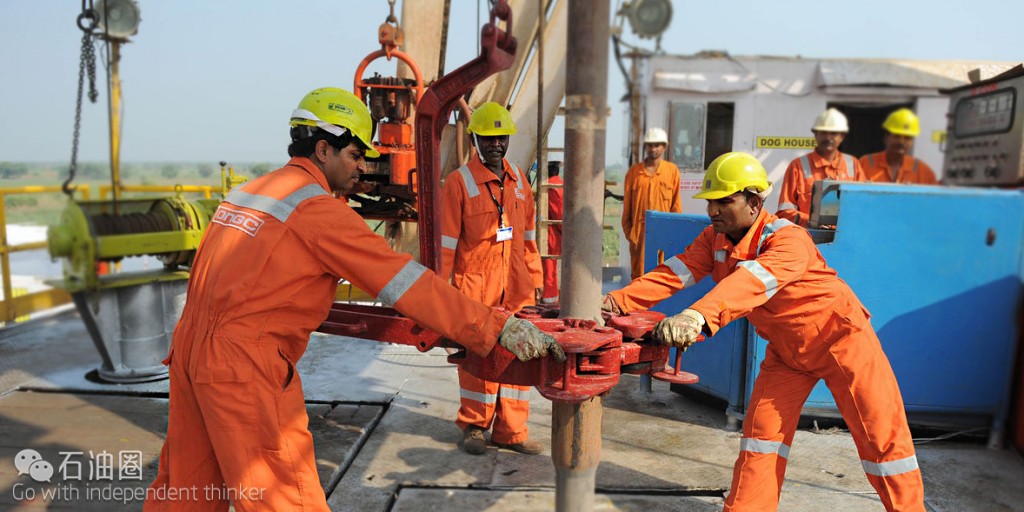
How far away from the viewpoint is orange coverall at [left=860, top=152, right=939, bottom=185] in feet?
17.9

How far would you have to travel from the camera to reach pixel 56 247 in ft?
3.92

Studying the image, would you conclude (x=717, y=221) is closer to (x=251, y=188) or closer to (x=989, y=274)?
(x=251, y=188)

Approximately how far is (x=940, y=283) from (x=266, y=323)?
12.1 ft

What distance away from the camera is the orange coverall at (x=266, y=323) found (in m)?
2.04

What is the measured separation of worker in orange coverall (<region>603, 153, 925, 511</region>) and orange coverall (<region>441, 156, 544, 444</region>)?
3.99 feet

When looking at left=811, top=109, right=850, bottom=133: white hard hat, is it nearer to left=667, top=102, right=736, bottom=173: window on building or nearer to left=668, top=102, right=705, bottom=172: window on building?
left=667, top=102, right=736, bottom=173: window on building

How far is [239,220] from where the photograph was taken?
2.14 m

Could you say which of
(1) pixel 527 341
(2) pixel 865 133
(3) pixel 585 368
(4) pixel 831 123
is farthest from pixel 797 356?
(2) pixel 865 133

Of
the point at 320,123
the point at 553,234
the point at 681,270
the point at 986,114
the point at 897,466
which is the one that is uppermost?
the point at 986,114

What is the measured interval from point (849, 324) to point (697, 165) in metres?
7.18

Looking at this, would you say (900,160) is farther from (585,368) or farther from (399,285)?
(399,285)

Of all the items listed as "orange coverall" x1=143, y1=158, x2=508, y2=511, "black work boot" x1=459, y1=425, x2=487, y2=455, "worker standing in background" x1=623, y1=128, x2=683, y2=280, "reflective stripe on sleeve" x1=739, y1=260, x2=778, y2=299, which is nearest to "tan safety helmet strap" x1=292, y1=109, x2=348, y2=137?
"orange coverall" x1=143, y1=158, x2=508, y2=511

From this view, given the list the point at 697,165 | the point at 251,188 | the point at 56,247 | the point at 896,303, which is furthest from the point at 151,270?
the point at 697,165

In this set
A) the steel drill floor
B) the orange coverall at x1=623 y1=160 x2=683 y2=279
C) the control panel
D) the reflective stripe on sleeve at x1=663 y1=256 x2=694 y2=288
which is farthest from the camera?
the orange coverall at x1=623 y1=160 x2=683 y2=279
